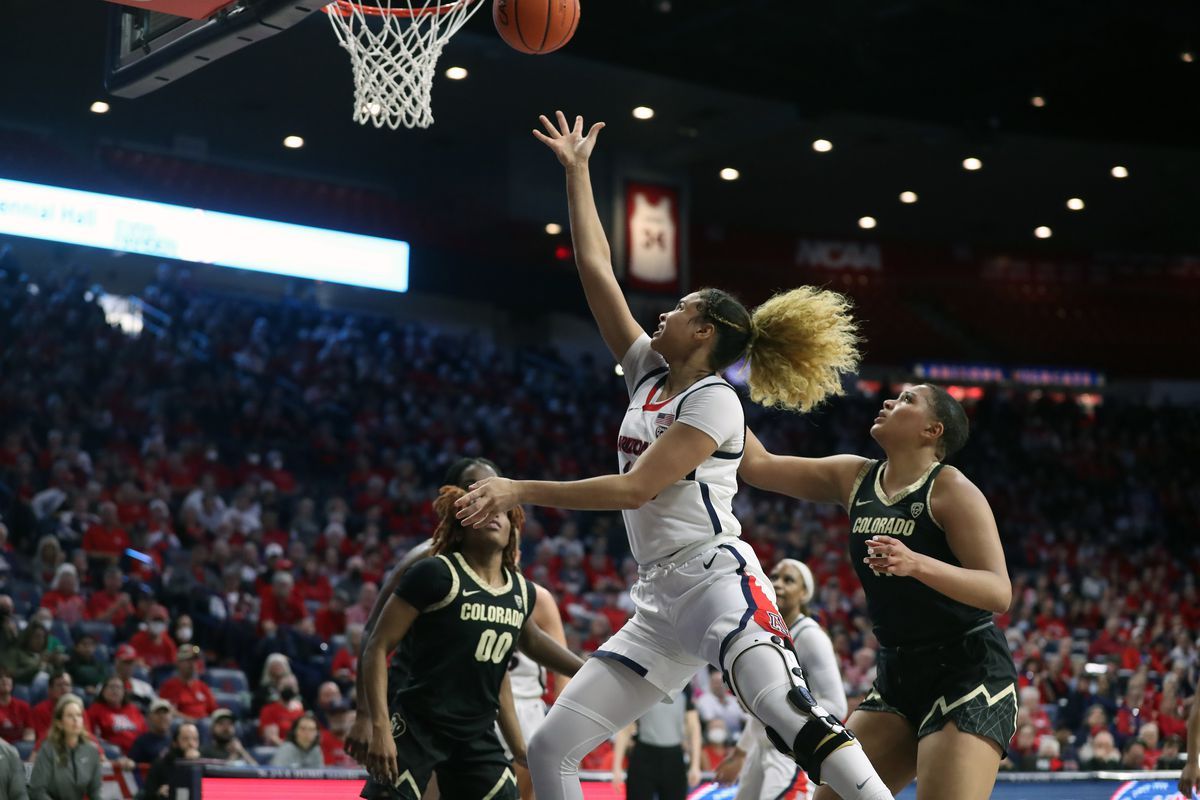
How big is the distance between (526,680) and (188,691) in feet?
14.7

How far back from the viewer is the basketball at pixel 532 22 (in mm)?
6832

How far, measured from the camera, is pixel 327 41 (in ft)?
59.1

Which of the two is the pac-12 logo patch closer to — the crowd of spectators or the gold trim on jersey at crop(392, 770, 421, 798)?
the gold trim on jersey at crop(392, 770, 421, 798)

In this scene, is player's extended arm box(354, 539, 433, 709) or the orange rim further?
the orange rim

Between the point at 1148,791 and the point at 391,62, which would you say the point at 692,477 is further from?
the point at 1148,791

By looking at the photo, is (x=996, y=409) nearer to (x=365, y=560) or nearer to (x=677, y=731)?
(x=365, y=560)

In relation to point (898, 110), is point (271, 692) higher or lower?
lower

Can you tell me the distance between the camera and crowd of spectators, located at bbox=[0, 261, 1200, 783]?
11539 mm

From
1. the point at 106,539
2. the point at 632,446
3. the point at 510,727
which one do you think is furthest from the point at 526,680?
the point at 106,539

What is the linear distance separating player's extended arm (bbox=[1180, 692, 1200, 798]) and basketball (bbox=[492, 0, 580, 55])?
4.19 meters

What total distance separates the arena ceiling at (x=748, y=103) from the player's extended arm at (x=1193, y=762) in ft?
45.1

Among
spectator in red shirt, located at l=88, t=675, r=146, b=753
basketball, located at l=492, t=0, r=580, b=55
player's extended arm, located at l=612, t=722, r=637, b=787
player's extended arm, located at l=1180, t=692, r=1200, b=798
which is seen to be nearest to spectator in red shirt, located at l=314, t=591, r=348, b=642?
spectator in red shirt, located at l=88, t=675, r=146, b=753

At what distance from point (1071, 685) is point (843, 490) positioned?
1223cm

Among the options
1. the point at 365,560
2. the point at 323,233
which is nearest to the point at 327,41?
the point at 323,233
